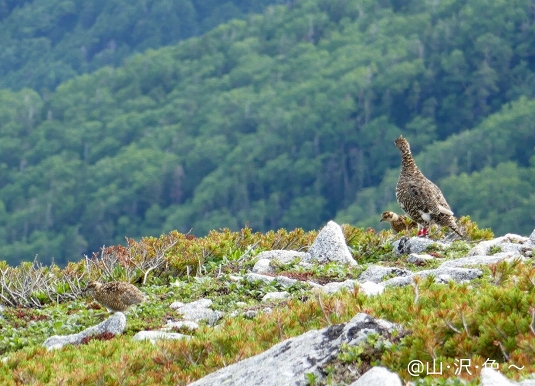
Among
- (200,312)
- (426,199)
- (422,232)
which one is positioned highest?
(200,312)

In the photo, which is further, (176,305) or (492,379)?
(176,305)

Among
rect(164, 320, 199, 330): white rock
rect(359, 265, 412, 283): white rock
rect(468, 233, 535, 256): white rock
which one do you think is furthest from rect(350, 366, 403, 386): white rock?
rect(468, 233, 535, 256): white rock

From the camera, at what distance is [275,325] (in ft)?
34.9

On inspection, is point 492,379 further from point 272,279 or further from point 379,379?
point 272,279

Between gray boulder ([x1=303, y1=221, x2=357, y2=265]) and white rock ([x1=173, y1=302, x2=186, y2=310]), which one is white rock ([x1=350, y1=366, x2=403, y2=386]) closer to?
white rock ([x1=173, y1=302, x2=186, y2=310])

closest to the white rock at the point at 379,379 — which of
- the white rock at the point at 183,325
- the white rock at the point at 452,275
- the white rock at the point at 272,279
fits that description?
the white rock at the point at 183,325

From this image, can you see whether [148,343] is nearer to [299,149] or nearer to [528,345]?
[528,345]

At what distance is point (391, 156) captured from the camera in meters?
157

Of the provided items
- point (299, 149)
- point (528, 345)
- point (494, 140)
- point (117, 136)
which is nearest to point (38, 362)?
point (528, 345)

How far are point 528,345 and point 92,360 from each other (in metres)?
4.79

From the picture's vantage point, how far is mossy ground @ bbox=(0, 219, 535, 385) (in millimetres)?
8281

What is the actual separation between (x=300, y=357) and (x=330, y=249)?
822 centimetres

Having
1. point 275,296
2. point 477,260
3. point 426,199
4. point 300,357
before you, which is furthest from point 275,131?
Answer: point 300,357

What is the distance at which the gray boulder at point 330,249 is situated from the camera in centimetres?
1641
